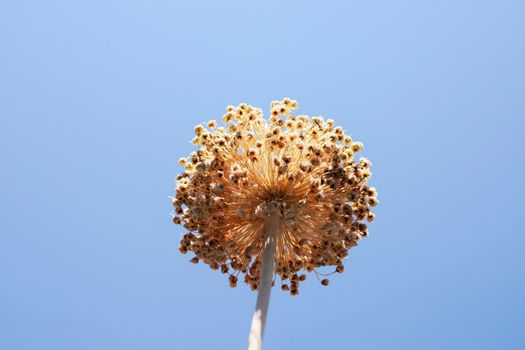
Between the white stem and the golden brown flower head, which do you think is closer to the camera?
the white stem

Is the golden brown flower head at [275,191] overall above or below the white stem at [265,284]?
above

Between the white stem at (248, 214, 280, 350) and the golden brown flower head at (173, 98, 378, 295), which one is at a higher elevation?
the golden brown flower head at (173, 98, 378, 295)

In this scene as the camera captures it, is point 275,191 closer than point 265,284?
No

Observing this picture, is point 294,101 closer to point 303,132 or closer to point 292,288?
point 303,132

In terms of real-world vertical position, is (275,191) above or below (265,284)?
above
